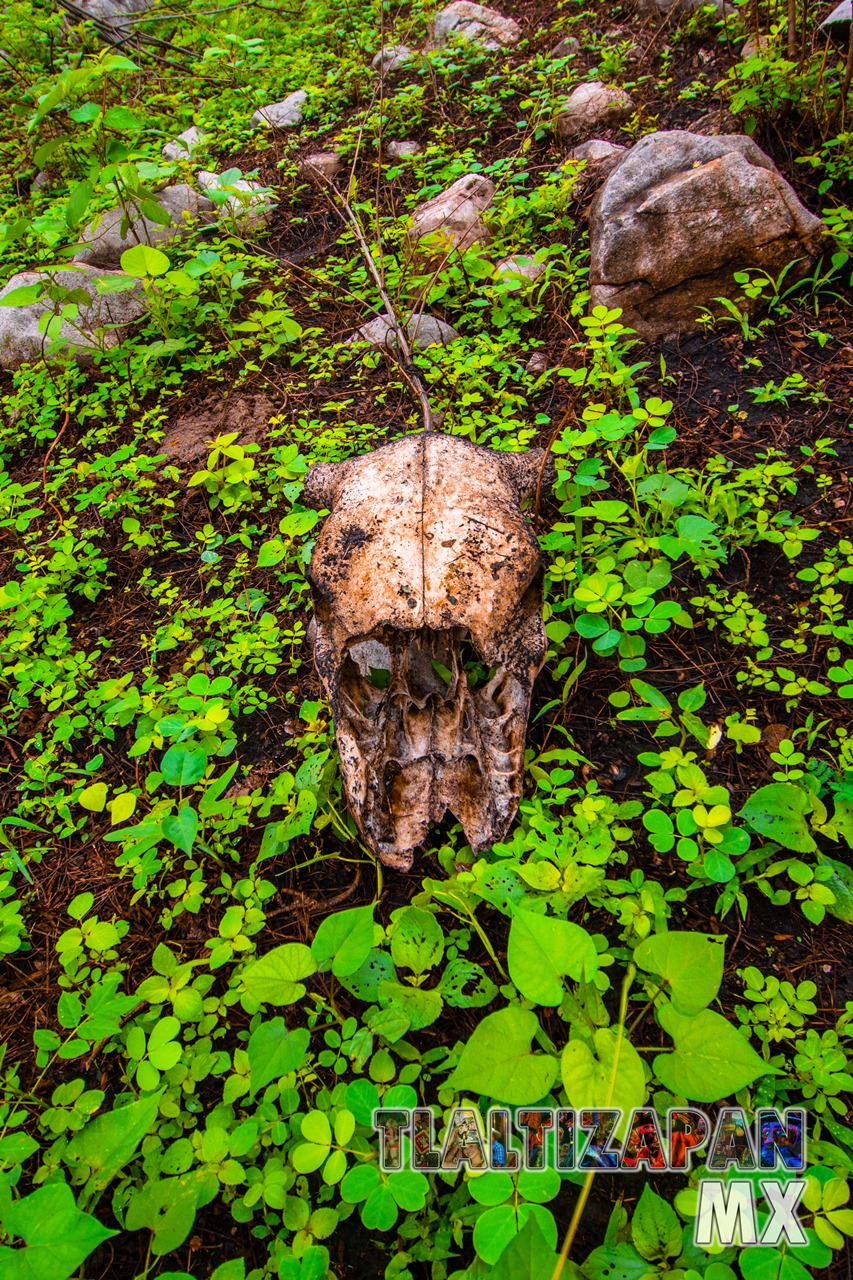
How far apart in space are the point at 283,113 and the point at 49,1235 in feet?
25.5

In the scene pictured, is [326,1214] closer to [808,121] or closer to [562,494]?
[562,494]

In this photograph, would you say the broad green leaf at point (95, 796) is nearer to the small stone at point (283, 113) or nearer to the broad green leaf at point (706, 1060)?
the broad green leaf at point (706, 1060)

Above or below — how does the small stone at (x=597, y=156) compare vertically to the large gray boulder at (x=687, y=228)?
above

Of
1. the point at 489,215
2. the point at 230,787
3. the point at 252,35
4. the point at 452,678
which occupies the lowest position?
the point at 230,787

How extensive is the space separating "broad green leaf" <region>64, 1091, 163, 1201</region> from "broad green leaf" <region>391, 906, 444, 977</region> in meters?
0.67

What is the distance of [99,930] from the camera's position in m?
2.04

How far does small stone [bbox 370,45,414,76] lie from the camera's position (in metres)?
6.17

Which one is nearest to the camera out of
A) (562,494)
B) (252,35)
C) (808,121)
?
(562,494)

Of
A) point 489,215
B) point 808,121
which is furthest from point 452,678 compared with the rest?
point 808,121

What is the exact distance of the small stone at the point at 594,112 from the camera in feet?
16.5

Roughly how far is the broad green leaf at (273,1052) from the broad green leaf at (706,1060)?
84cm

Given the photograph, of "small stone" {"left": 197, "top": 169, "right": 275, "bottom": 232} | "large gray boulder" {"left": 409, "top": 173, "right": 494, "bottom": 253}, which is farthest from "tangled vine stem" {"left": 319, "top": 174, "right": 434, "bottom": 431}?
"small stone" {"left": 197, "top": 169, "right": 275, "bottom": 232}

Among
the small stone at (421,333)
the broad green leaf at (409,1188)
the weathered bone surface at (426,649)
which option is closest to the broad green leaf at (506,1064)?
the broad green leaf at (409,1188)

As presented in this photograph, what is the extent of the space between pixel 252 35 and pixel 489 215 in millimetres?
4843
